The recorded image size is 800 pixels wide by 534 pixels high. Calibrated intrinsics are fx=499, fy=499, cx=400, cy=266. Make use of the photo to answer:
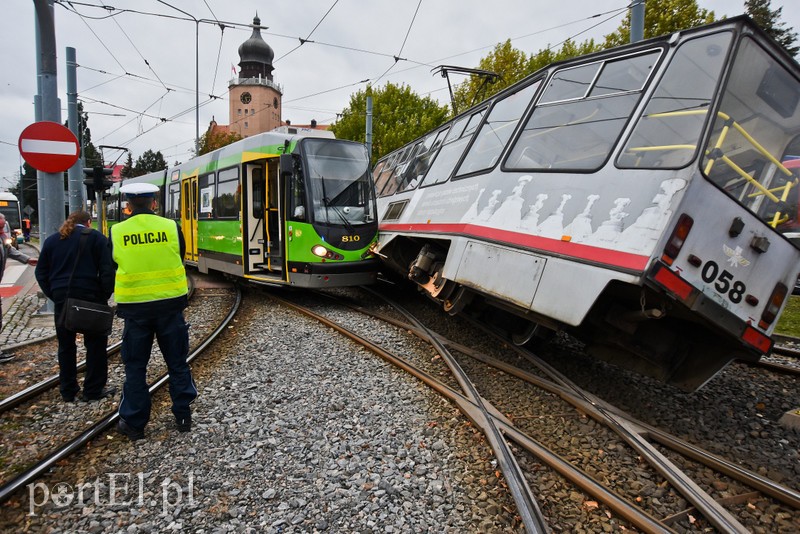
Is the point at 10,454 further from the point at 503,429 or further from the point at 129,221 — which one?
the point at 503,429

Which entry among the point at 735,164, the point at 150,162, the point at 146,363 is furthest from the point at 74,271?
the point at 150,162

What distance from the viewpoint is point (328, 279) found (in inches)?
346

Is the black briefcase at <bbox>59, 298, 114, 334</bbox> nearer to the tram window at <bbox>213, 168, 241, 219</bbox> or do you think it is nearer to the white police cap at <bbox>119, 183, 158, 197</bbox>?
the white police cap at <bbox>119, 183, 158, 197</bbox>

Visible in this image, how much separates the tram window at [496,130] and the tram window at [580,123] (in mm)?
322

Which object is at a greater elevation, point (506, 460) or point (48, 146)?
point (48, 146)

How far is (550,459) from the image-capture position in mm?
3357

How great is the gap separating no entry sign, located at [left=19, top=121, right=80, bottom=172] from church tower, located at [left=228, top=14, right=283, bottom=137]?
57.7m

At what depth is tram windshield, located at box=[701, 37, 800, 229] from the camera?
3480 millimetres

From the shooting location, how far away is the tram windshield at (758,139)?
3.48 m

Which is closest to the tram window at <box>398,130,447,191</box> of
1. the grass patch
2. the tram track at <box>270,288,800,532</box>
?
the tram track at <box>270,288,800,532</box>

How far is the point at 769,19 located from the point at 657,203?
45.3m

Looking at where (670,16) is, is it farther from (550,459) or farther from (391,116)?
(550,459)

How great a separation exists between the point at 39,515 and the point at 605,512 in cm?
324

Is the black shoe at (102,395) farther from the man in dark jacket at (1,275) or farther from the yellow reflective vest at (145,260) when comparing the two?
the man in dark jacket at (1,275)
